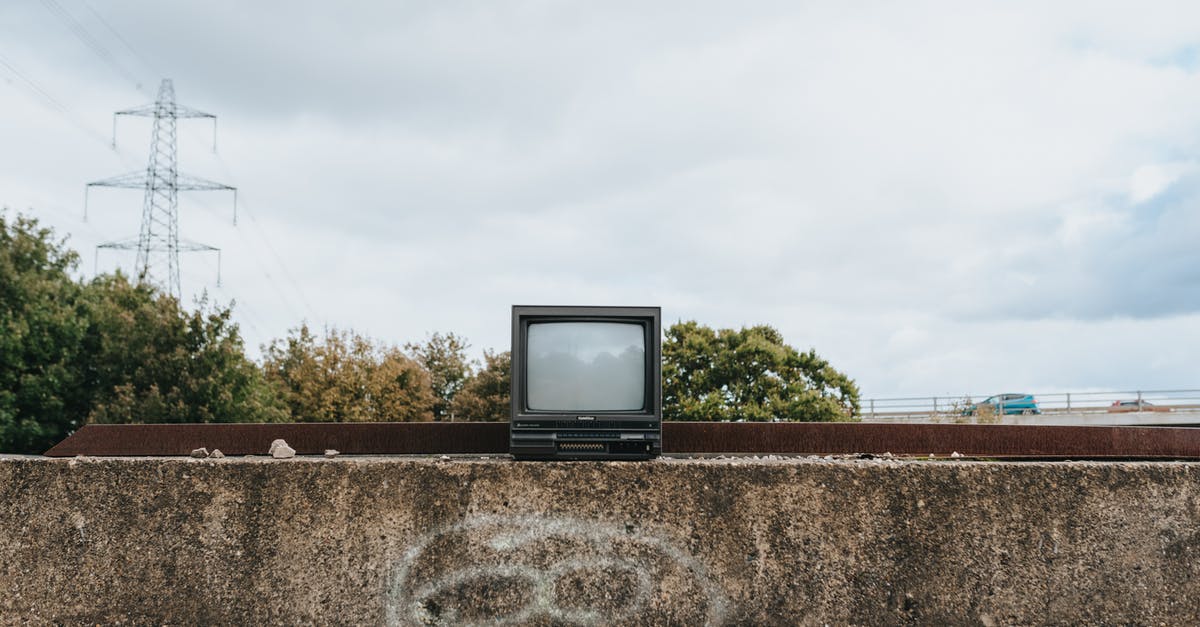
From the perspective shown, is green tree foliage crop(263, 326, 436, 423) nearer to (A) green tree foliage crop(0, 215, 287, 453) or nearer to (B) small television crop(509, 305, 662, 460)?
(A) green tree foliage crop(0, 215, 287, 453)

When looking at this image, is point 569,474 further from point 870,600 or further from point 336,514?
point 870,600

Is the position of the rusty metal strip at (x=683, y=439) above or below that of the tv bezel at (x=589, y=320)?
below

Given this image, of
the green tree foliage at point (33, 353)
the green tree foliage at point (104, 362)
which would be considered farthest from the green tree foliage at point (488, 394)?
the green tree foliage at point (33, 353)

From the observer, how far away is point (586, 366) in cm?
392

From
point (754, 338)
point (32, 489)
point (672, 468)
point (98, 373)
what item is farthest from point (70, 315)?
point (672, 468)

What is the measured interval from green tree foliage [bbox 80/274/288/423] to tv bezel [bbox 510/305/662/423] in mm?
24291

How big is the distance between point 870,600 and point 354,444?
2407mm

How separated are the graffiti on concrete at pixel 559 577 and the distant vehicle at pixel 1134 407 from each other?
124 feet

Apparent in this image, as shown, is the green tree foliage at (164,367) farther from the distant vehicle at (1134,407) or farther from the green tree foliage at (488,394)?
the distant vehicle at (1134,407)

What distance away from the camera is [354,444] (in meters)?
4.25

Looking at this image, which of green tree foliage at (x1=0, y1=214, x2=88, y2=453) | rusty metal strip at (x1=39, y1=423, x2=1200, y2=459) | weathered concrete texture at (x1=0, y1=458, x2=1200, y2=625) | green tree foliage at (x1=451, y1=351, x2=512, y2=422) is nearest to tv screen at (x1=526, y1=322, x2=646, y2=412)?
weathered concrete texture at (x1=0, y1=458, x2=1200, y2=625)

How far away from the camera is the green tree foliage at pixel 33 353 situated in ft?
84.3

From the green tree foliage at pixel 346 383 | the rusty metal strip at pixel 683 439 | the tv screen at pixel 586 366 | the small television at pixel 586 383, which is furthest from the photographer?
the green tree foliage at pixel 346 383

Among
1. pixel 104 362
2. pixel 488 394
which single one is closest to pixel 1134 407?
pixel 488 394
